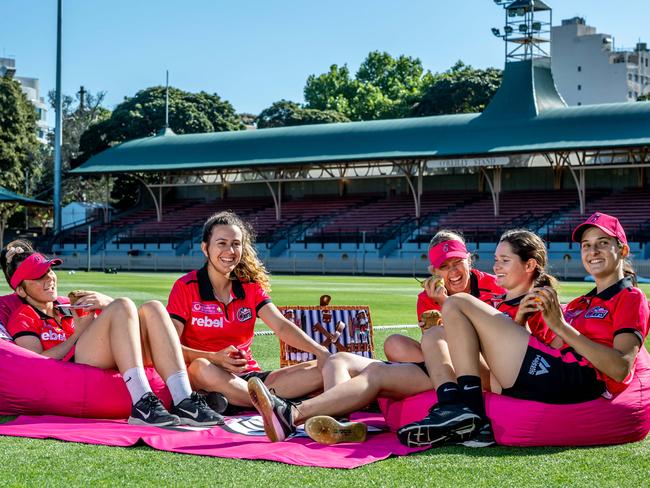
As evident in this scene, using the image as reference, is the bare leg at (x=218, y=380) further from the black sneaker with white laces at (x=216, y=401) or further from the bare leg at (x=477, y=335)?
the bare leg at (x=477, y=335)

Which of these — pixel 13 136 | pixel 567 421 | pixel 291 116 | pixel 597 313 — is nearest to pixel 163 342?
pixel 567 421

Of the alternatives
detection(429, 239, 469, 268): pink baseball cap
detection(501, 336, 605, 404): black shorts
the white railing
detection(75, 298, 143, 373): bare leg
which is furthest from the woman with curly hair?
the white railing

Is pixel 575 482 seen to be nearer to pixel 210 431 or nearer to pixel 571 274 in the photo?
pixel 210 431

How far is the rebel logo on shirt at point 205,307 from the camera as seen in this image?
275 inches

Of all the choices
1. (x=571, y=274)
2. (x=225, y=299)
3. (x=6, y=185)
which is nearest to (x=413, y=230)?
(x=571, y=274)

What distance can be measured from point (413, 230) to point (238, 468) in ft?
126

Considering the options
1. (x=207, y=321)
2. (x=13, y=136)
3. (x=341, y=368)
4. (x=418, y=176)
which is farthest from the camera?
(x=13, y=136)

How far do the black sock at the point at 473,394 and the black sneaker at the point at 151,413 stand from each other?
1.75m

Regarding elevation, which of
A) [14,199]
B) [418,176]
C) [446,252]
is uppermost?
[418,176]

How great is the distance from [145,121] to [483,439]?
6327cm

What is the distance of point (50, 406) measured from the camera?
6.71m

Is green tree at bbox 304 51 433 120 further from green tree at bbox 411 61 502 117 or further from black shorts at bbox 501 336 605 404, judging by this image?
black shorts at bbox 501 336 605 404

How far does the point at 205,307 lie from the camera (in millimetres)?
7000

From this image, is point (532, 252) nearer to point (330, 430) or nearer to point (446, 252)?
point (446, 252)
